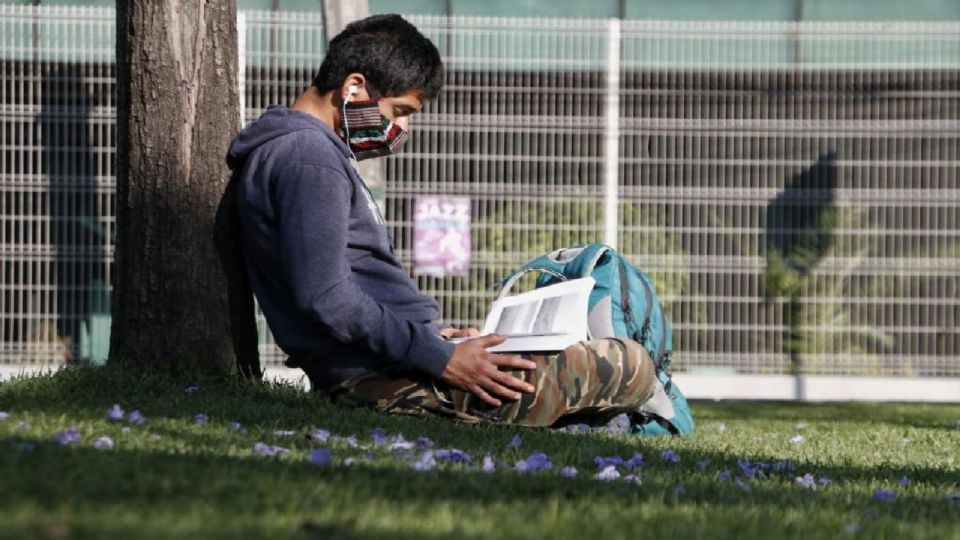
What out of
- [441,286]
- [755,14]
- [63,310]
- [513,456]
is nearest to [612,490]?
[513,456]

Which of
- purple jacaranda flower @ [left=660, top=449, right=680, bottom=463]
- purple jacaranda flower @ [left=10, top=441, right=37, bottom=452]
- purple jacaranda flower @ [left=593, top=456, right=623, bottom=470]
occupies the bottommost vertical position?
purple jacaranda flower @ [left=660, top=449, right=680, bottom=463]

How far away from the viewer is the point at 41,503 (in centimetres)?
271

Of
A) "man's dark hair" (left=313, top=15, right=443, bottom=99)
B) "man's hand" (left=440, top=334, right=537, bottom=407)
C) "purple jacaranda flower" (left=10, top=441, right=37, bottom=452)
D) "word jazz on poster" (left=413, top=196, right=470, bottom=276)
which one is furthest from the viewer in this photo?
"word jazz on poster" (left=413, top=196, right=470, bottom=276)

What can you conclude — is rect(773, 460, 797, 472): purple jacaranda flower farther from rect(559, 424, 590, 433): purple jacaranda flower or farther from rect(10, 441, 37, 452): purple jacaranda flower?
rect(10, 441, 37, 452): purple jacaranda flower

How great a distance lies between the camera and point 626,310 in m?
6.20

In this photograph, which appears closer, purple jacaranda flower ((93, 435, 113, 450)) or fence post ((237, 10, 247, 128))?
purple jacaranda flower ((93, 435, 113, 450))

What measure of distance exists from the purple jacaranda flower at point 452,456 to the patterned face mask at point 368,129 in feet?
4.66

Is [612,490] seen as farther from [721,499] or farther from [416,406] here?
[416,406]

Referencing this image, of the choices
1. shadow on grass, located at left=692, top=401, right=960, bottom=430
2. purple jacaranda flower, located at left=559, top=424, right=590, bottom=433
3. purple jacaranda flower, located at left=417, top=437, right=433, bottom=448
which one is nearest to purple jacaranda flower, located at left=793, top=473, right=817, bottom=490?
purple jacaranda flower, located at left=417, top=437, right=433, bottom=448

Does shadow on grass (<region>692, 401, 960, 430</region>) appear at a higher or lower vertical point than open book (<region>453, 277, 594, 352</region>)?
lower

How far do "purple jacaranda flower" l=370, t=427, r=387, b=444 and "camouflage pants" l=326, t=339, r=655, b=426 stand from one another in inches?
16.4

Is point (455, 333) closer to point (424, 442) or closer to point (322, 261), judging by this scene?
point (322, 261)

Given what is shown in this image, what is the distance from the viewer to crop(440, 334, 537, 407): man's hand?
472 centimetres

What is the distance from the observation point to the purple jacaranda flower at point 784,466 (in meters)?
4.44
